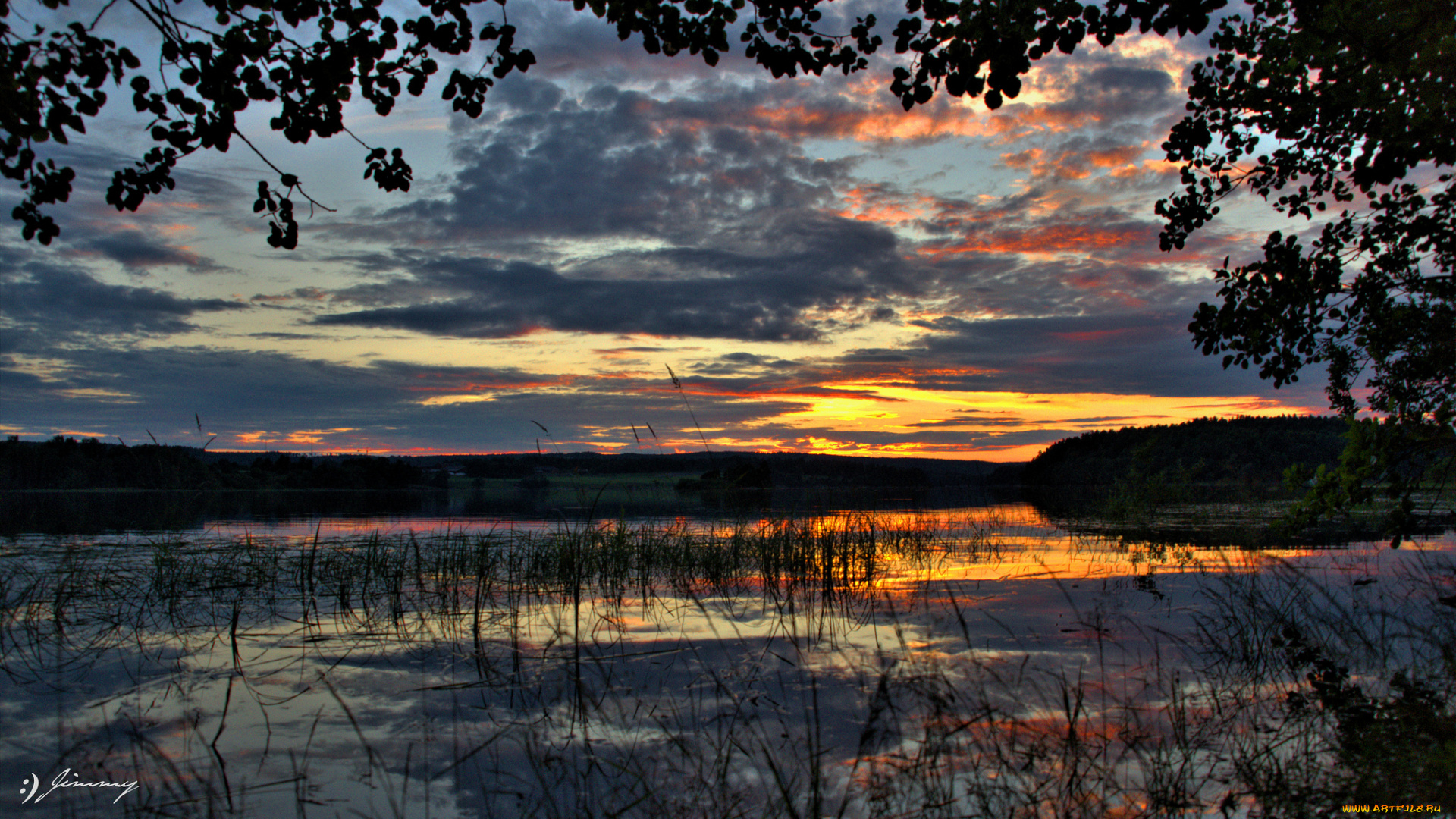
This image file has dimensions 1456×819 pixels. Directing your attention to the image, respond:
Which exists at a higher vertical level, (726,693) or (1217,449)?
(1217,449)

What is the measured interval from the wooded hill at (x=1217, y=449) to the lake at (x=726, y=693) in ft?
151

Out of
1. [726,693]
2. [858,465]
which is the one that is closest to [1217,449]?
[858,465]

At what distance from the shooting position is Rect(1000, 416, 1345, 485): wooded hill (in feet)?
176

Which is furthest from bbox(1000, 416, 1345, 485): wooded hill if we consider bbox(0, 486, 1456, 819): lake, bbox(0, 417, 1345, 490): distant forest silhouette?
bbox(0, 486, 1456, 819): lake

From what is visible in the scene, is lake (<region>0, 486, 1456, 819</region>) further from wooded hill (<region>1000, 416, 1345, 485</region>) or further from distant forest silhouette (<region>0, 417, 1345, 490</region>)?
wooded hill (<region>1000, 416, 1345, 485</region>)

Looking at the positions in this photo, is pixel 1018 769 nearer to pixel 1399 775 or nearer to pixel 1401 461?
pixel 1399 775

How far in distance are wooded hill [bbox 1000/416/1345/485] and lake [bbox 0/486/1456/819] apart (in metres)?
46.0

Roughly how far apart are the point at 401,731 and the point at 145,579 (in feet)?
25.5

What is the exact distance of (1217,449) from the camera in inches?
2242

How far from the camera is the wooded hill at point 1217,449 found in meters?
53.6

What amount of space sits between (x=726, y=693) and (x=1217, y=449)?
65804mm

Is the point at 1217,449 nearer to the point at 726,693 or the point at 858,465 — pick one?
the point at 858,465

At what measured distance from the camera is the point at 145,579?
916 cm

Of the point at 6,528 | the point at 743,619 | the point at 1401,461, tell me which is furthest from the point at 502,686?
the point at 6,528
